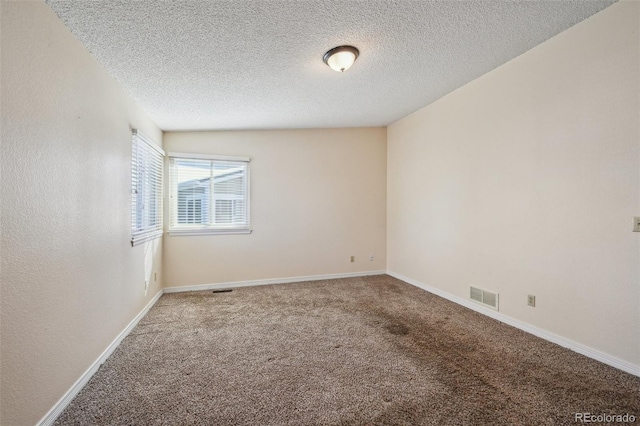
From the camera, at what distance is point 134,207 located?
2926 mm

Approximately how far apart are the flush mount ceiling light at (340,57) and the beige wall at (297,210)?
2259 mm

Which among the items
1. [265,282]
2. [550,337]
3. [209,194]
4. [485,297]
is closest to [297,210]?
[265,282]

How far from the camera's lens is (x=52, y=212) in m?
1.63

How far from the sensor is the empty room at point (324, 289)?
5.22 ft

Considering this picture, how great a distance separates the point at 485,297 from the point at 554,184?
1402 mm

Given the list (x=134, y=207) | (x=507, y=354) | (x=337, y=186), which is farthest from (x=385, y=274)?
(x=134, y=207)

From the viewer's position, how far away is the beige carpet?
5.34 feet

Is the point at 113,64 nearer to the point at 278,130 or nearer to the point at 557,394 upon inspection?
the point at 278,130

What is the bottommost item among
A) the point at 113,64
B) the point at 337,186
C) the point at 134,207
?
the point at 134,207

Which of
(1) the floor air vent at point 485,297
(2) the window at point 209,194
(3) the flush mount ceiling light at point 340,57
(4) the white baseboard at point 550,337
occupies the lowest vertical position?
(4) the white baseboard at point 550,337

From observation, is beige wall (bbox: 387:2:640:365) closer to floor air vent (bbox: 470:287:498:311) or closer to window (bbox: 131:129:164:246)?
floor air vent (bbox: 470:287:498:311)

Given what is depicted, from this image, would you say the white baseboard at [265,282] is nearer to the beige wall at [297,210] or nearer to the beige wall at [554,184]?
the beige wall at [297,210]

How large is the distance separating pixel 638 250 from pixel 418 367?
1769 millimetres

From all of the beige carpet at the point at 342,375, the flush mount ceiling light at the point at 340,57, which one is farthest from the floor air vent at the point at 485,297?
the flush mount ceiling light at the point at 340,57
